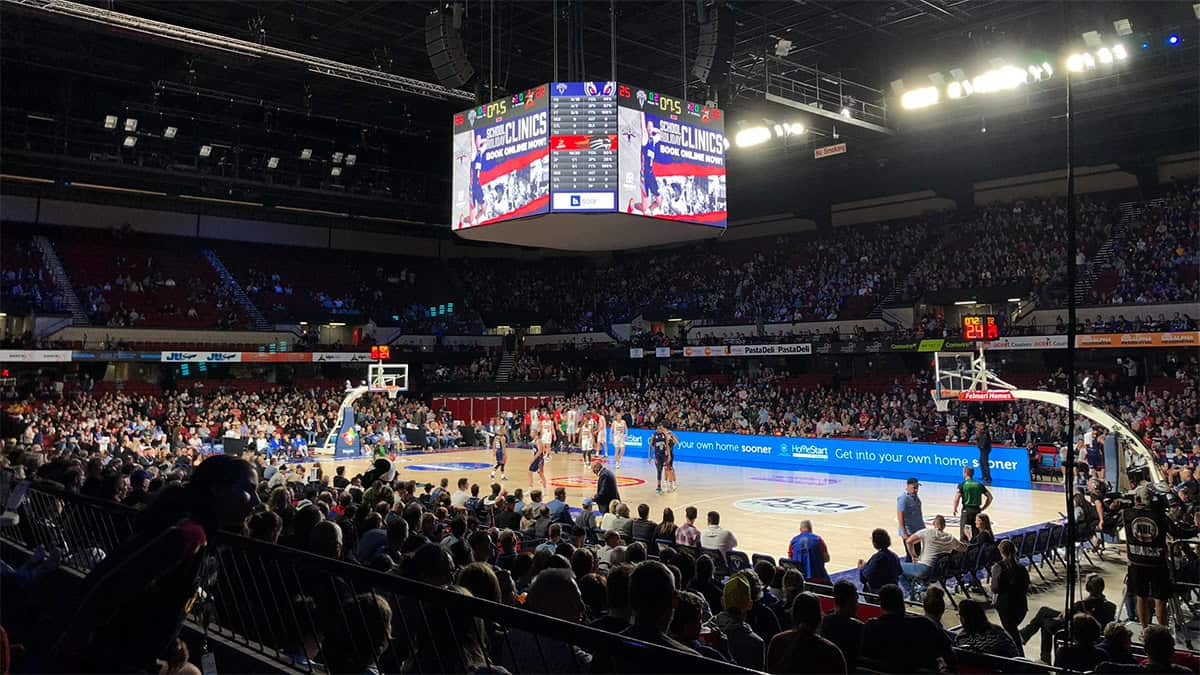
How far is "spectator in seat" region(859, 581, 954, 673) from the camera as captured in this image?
16.1 feet

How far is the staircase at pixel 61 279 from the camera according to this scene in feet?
114

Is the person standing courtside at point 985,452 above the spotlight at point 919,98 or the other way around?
the other way around

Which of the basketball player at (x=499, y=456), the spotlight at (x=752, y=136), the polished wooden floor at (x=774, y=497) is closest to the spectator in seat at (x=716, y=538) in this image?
the polished wooden floor at (x=774, y=497)

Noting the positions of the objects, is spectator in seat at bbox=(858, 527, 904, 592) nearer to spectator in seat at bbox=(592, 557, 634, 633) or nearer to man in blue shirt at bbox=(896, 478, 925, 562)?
man in blue shirt at bbox=(896, 478, 925, 562)

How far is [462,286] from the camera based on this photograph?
49.4 m

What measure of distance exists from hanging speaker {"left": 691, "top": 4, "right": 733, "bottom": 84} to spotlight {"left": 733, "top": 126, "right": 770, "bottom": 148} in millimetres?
7116

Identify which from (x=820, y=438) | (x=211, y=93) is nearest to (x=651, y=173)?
(x=820, y=438)

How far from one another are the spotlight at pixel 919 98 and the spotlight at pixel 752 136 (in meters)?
3.89

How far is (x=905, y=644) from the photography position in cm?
496

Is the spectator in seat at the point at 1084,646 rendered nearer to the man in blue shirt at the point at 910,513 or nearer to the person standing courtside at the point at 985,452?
the man in blue shirt at the point at 910,513

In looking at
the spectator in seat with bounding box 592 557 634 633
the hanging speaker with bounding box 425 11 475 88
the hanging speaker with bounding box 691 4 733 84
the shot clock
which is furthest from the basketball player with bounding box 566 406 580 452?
the spectator in seat with bounding box 592 557 634 633

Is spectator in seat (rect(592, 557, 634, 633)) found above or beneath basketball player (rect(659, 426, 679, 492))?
above

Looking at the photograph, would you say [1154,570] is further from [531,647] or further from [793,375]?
[793,375]

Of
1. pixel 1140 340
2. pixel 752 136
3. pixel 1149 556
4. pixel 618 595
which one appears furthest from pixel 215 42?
pixel 1140 340
